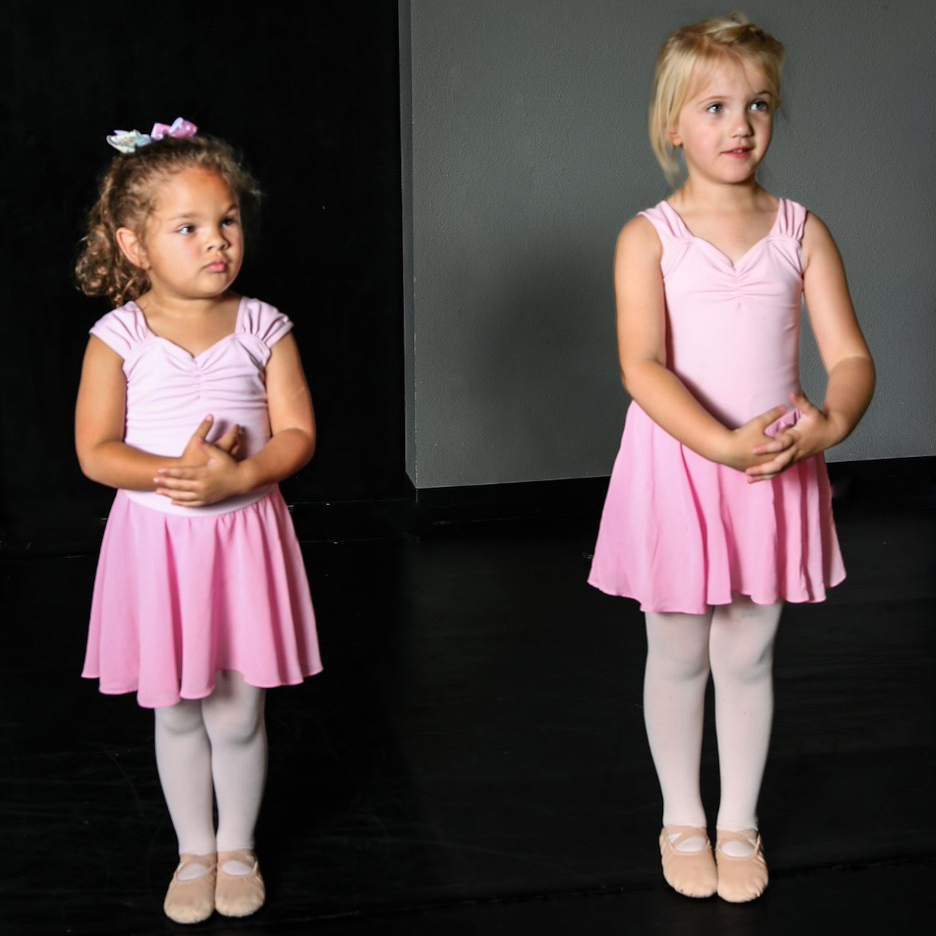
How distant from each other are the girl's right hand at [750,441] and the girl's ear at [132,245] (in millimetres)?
843

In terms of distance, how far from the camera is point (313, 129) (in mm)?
3621

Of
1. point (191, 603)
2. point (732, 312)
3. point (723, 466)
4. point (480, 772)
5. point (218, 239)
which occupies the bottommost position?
point (480, 772)

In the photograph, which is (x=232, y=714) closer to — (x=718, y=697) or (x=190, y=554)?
(x=190, y=554)

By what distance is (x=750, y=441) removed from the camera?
1.74m

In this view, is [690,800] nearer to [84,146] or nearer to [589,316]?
[589,316]

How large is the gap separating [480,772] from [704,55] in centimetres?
130

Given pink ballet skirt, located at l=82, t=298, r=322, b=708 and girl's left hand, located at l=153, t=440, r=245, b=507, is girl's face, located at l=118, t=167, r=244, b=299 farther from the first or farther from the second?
girl's left hand, located at l=153, t=440, r=245, b=507

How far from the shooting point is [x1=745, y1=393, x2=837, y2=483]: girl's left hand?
1.75 m

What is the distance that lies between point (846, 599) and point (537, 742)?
1.10 meters

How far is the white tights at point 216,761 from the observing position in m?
1.90

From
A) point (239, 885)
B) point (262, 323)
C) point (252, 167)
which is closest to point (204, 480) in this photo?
point (262, 323)

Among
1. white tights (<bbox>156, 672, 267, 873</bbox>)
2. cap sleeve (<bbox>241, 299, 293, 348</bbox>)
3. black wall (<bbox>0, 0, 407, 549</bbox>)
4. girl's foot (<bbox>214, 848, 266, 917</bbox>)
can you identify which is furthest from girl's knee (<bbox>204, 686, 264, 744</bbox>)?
black wall (<bbox>0, 0, 407, 549</bbox>)

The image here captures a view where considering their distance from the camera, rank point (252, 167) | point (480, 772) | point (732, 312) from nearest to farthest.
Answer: point (732, 312) → point (480, 772) → point (252, 167)

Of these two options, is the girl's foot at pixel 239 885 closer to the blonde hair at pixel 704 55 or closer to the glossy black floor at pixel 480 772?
the glossy black floor at pixel 480 772
